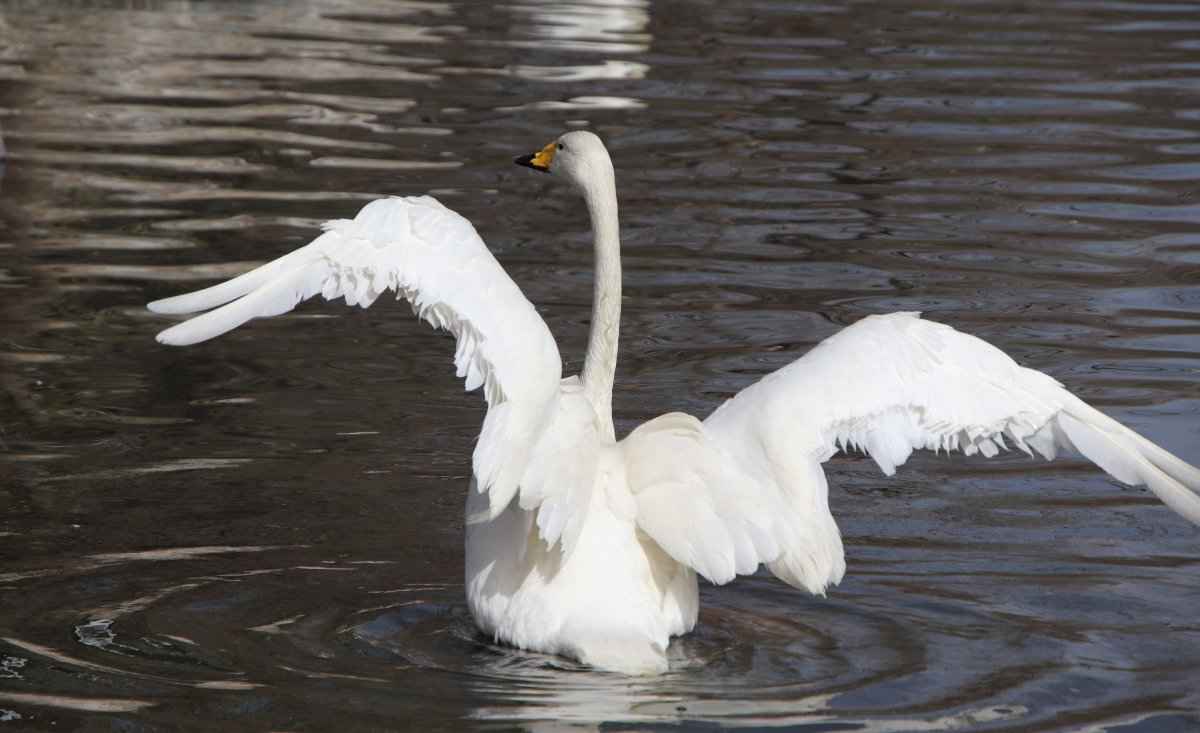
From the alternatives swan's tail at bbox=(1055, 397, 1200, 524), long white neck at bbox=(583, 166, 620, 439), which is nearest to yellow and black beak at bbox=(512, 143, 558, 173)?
long white neck at bbox=(583, 166, 620, 439)

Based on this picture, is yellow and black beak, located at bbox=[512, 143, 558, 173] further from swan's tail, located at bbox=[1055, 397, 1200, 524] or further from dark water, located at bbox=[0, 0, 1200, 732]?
swan's tail, located at bbox=[1055, 397, 1200, 524]

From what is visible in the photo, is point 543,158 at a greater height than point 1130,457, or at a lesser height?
greater

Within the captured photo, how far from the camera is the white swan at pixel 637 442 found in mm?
5512

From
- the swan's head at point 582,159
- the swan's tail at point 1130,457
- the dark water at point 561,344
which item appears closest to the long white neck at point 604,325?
the swan's head at point 582,159

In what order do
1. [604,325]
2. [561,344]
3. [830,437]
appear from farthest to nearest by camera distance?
A: [561,344], [604,325], [830,437]

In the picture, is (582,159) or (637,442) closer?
(637,442)

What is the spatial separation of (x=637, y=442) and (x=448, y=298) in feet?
2.39

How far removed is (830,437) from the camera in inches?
232

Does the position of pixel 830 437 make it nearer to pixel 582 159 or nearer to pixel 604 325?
pixel 604 325

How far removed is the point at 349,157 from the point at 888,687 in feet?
28.7

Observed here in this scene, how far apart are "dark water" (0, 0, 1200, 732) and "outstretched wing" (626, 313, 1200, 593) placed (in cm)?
40

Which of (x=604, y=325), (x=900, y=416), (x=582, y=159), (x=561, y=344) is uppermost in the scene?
(x=582, y=159)

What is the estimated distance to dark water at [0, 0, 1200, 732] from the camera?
5.73 meters

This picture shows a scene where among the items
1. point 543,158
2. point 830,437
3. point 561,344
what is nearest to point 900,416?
point 830,437
